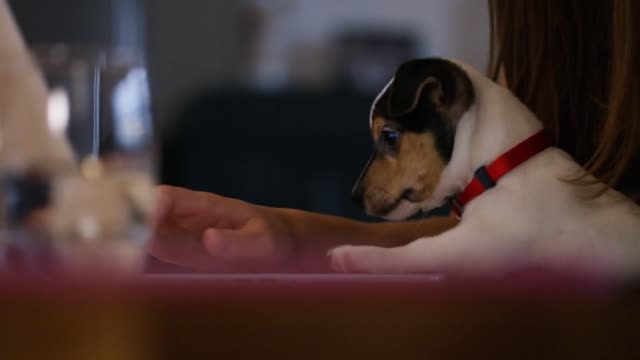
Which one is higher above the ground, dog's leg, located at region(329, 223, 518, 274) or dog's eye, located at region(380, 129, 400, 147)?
dog's eye, located at region(380, 129, 400, 147)

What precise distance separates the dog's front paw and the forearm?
0.02m

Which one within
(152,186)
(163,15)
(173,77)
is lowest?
(173,77)

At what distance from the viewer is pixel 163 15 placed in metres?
1.75

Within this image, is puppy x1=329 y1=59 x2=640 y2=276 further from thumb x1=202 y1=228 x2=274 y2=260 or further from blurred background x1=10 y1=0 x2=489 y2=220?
blurred background x1=10 y1=0 x2=489 y2=220

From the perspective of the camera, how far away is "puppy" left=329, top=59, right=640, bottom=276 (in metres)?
0.34

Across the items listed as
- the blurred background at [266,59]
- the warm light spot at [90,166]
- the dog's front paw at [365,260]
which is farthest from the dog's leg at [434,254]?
the blurred background at [266,59]

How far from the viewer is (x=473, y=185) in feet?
1.23

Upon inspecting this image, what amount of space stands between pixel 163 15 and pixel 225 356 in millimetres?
1576

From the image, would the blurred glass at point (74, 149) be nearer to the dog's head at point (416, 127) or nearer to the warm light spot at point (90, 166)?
the warm light spot at point (90, 166)

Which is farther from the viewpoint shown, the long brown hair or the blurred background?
the blurred background

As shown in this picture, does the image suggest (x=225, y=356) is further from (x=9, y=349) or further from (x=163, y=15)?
(x=163, y=15)

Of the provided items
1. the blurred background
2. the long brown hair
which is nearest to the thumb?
the long brown hair

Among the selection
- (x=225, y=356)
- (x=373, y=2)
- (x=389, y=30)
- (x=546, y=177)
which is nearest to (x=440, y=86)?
(x=546, y=177)

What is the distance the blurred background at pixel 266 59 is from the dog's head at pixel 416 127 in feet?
1.47
